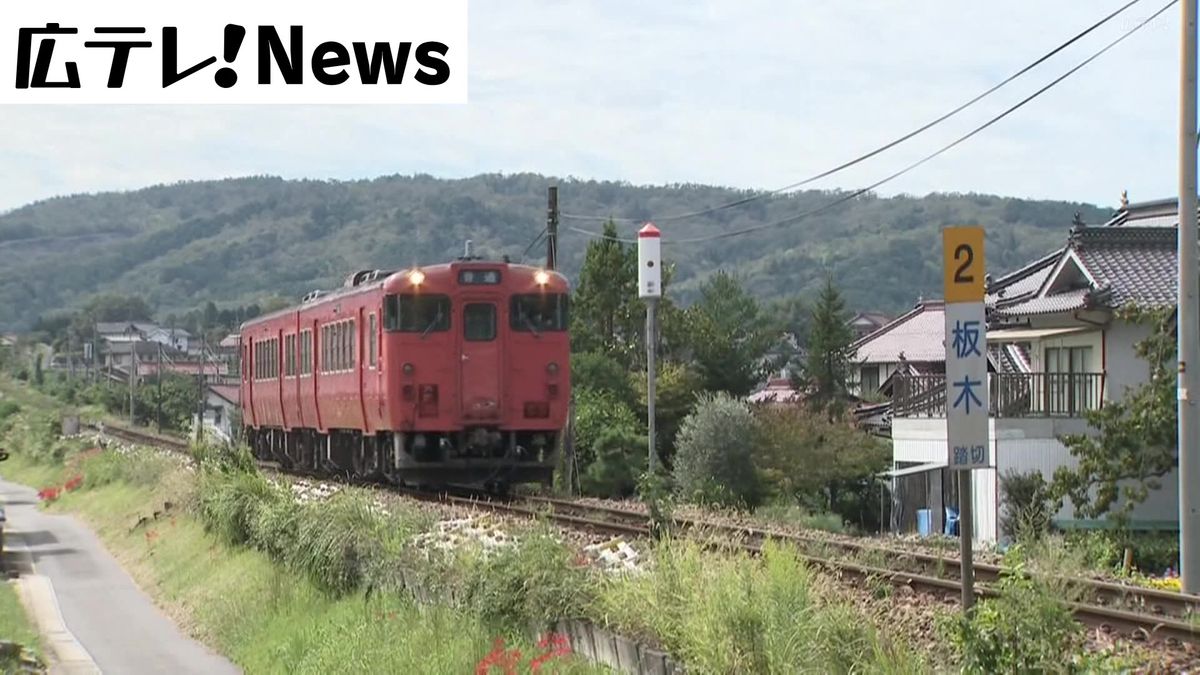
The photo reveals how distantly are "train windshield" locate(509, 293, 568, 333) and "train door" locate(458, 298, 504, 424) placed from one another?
0.89 ft

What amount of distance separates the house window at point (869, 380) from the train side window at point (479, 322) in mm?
34901

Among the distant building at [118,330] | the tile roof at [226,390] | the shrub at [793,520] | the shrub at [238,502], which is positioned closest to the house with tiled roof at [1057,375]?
the shrub at [793,520]

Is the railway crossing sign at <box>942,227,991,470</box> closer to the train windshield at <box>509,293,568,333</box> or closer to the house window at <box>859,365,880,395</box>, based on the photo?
the train windshield at <box>509,293,568,333</box>

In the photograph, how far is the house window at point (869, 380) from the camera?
54219 mm

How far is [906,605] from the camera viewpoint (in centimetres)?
944

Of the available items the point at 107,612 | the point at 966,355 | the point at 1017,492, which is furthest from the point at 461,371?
the point at 966,355

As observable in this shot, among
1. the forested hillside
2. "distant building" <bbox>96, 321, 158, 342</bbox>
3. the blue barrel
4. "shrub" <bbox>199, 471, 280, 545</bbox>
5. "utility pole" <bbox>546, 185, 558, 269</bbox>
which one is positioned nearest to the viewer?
"shrub" <bbox>199, 471, 280, 545</bbox>

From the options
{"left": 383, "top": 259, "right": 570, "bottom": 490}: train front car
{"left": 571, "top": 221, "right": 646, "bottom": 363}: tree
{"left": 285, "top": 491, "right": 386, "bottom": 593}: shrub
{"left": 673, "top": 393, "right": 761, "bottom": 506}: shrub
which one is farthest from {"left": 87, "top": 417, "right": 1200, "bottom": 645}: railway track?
{"left": 571, "top": 221, "right": 646, "bottom": 363}: tree

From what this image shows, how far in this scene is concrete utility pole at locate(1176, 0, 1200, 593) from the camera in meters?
13.1

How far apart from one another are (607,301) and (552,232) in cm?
1530

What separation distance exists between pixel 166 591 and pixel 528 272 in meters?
6.31

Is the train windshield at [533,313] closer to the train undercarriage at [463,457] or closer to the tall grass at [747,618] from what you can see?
the train undercarriage at [463,457]

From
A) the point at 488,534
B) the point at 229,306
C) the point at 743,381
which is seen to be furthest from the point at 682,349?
the point at 229,306

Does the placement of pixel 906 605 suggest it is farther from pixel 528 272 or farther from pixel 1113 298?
pixel 1113 298
